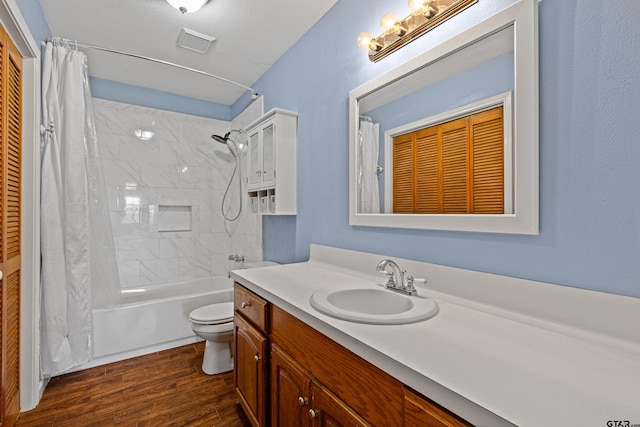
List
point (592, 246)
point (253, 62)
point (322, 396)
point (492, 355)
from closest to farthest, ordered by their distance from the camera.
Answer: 1. point (492, 355)
2. point (592, 246)
3. point (322, 396)
4. point (253, 62)

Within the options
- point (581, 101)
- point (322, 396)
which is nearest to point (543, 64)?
point (581, 101)

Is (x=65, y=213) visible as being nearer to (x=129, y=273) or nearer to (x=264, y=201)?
(x=129, y=273)

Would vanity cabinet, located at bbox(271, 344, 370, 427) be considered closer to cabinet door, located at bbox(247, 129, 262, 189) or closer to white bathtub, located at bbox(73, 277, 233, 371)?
cabinet door, located at bbox(247, 129, 262, 189)

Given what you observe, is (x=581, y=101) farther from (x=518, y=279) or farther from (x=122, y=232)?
(x=122, y=232)

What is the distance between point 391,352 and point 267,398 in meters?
0.87

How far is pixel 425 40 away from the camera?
4.21 ft

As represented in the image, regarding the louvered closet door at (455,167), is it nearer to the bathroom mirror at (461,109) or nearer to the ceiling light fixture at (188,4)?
the bathroom mirror at (461,109)

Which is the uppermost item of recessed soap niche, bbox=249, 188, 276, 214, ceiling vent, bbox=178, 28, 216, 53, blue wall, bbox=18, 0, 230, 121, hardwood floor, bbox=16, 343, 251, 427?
ceiling vent, bbox=178, 28, 216, 53

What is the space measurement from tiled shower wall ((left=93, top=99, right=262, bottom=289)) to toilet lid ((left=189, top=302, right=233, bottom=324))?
0.59 meters

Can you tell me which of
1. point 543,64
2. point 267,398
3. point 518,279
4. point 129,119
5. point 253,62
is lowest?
point 267,398

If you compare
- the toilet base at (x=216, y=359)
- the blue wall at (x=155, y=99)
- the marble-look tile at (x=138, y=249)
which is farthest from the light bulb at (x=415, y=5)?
the marble-look tile at (x=138, y=249)

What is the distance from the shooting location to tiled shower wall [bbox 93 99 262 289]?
2910 mm

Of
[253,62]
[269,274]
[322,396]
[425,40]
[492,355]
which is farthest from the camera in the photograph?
[253,62]

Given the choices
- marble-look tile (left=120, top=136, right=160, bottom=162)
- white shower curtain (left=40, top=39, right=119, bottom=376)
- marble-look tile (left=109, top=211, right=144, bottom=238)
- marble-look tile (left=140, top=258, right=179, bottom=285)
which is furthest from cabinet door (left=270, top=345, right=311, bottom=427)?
marble-look tile (left=120, top=136, right=160, bottom=162)
